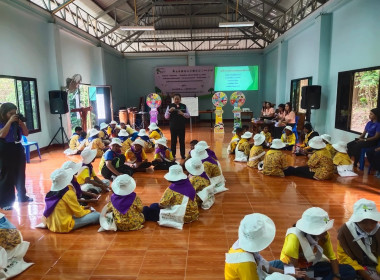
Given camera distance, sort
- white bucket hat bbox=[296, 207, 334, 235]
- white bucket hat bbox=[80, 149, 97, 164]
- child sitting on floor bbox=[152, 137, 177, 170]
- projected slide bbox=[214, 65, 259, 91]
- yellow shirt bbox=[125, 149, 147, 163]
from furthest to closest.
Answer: projected slide bbox=[214, 65, 259, 91] < yellow shirt bbox=[125, 149, 147, 163] < child sitting on floor bbox=[152, 137, 177, 170] < white bucket hat bbox=[80, 149, 97, 164] < white bucket hat bbox=[296, 207, 334, 235]

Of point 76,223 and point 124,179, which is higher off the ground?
point 124,179

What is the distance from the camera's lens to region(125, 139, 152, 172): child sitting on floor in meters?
5.11

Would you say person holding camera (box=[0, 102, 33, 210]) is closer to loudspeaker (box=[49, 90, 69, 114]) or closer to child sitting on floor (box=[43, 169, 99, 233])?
child sitting on floor (box=[43, 169, 99, 233])

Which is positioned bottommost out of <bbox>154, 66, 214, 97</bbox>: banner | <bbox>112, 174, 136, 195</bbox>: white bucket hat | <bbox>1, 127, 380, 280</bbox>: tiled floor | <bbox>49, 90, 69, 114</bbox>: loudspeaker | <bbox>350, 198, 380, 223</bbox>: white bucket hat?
<bbox>1, 127, 380, 280</bbox>: tiled floor

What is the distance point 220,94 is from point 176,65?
409cm

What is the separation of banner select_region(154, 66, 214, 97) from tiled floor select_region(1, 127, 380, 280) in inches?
370

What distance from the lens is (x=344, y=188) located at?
13.5 feet

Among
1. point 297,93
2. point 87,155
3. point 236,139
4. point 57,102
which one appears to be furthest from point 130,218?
point 297,93

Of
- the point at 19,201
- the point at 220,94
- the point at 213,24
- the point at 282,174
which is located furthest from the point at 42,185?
the point at 213,24

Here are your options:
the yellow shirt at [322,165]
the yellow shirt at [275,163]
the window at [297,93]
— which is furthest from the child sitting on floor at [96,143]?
the window at [297,93]

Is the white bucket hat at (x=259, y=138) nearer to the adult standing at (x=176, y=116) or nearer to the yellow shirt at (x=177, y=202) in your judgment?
the adult standing at (x=176, y=116)

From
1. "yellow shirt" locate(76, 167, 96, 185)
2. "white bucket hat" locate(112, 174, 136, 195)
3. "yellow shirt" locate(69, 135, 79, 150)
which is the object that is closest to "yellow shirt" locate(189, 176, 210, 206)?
"white bucket hat" locate(112, 174, 136, 195)

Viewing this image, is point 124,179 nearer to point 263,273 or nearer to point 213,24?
point 263,273

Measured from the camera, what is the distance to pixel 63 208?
111 inches
